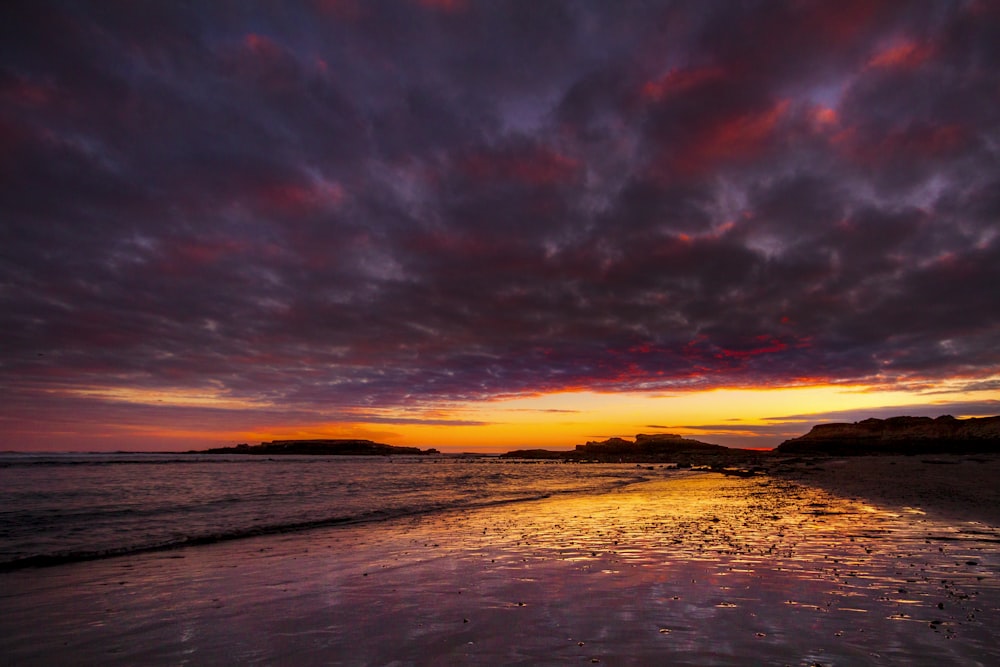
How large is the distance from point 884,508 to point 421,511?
22.2 meters

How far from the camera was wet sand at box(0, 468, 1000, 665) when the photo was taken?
7.04 m

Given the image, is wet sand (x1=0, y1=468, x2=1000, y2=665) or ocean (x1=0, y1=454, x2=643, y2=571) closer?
wet sand (x1=0, y1=468, x2=1000, y2=665)

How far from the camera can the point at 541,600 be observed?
9.59 meters

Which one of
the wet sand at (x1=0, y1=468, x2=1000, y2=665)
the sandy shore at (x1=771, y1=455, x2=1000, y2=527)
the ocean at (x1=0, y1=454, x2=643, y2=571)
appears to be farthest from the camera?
the sandy shore at (x1=771, y1=455, x2=1000, y2=527)

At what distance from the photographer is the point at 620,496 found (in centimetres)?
3319

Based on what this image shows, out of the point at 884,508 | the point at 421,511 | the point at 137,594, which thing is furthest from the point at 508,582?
the point at 884,508

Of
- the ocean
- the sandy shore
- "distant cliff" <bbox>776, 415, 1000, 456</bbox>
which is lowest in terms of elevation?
the ocean

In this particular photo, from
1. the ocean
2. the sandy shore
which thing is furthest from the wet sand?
the ocean

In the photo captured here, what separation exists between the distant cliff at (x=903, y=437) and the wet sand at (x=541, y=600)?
100313 mm

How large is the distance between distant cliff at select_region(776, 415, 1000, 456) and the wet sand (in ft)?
329

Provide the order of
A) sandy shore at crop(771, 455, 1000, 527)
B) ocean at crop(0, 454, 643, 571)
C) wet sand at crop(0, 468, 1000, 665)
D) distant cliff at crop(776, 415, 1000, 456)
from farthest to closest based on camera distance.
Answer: distant cliff at crop(776, 415, 1000, 456) → sandy shore at crop(771, 455, 1000, 527) → ocean at crop(0, 454, 643, 571) → wet sand at crop(0, 468, 1000, 665)

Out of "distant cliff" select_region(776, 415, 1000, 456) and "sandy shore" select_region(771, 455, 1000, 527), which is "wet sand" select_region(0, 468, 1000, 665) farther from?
"distant cliff" select_region(776, 415, 1000, 456)

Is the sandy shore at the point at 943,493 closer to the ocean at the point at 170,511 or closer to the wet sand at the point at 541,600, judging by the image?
the wet sand at the point at 541,600

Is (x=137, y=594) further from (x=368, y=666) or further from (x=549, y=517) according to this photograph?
(x=549, y=517)
